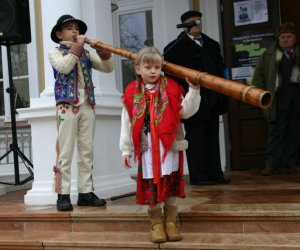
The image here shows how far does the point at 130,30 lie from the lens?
7488 mm

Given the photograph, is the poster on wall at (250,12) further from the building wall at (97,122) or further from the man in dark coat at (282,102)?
the building wall at (97,122)

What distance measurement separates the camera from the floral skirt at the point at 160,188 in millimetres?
3496

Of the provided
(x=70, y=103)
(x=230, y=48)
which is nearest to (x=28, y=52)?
(x=230, y=48)

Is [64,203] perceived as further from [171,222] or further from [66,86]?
[171,222]

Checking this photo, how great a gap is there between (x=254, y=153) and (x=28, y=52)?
3390 mm

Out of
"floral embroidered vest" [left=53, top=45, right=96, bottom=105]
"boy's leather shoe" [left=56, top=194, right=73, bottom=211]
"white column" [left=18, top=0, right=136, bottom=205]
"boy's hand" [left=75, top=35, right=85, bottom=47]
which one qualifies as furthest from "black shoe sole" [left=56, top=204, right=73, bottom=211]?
"boy's hand" [left=75, top=35, right=85, bottom=47]

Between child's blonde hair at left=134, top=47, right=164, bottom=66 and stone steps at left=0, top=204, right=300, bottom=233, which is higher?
child's blonde hair at left=134, top=47, right=164, bottom=66

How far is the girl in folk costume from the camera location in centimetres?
347

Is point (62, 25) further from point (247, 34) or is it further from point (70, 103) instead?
point (247, 34)

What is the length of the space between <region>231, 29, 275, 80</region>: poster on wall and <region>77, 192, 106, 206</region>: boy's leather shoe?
3032mm

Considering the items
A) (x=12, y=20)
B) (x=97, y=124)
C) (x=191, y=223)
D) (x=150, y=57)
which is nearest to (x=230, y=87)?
(x=150, y=57)

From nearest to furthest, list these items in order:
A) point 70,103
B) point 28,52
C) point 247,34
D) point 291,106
A: 1. point 70,103
2. point 291,106
3. point 247,34
4. point 28,52

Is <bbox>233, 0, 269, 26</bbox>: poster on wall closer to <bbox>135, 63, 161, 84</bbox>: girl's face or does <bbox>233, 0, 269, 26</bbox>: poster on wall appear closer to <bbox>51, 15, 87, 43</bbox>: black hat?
<bbox>51, 15, 87, 43</bbox>: black hat

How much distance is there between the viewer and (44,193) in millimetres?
5066
